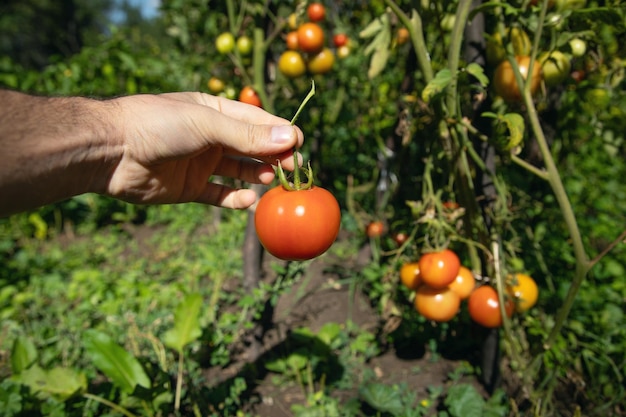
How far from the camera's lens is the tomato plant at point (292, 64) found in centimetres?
224

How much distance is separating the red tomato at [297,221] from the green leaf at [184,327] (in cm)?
80

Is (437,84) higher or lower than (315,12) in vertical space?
lower

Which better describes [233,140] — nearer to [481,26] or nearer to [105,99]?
[105,99]

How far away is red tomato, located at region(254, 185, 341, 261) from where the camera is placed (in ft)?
3.10

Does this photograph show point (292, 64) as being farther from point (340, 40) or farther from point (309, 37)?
point (340, 40)

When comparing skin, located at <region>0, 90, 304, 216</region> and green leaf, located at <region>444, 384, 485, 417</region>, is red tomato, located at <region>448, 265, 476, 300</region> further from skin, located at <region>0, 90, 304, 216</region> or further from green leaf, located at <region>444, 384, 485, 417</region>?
skin, located at <region>0, 90, 304, 216</region>

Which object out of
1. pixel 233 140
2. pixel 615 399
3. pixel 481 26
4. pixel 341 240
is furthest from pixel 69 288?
pixel 615 399

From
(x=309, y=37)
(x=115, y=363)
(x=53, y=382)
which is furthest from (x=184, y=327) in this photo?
(x=309, y=37)

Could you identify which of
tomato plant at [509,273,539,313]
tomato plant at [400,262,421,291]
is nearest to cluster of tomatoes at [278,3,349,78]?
tomato plant at [400,262,421,291]

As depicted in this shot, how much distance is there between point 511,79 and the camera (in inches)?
51.2

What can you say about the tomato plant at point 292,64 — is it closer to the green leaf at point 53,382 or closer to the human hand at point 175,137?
the human hand at point 175,137

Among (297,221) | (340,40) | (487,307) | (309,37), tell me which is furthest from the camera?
(340,40)

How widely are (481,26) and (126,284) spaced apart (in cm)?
230

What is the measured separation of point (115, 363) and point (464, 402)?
49.8 inches
